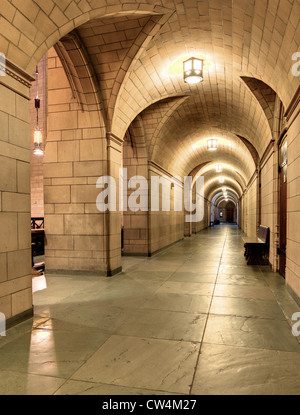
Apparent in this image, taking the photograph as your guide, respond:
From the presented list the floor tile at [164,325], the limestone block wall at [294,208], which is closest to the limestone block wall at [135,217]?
the limestone block wall at [294,208]

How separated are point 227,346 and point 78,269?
4.56 meters

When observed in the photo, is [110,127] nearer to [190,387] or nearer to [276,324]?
[276,324]

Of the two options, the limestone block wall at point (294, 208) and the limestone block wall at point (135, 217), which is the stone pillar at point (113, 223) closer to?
the limestone block wall at point (135, 217)

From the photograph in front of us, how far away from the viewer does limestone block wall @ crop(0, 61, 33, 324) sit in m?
3.61

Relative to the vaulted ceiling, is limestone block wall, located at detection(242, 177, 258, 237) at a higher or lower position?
lower

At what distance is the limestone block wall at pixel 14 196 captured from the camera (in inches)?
142

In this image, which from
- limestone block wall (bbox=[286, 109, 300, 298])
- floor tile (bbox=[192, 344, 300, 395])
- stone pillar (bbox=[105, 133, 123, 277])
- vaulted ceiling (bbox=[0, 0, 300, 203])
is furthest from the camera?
stone pillar (bbox=[105, 133, 123, 277])

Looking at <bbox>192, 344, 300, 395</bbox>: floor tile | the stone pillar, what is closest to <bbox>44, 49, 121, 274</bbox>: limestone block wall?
the stone pillar

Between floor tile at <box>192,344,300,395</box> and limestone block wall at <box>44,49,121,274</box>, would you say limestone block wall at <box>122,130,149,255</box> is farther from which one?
floor tile at <box>192,344,300,395</box>

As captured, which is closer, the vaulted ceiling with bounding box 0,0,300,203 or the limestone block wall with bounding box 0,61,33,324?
the limestone block wall with bounding box 0,61,33,324

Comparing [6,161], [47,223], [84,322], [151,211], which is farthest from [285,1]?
[151,211]

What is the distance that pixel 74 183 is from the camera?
277 inches

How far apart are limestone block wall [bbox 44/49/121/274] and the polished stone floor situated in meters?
1.06

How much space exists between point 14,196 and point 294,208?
14.3 feet
